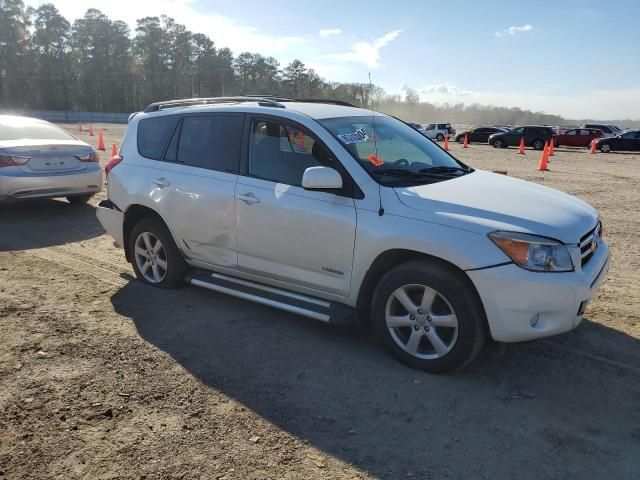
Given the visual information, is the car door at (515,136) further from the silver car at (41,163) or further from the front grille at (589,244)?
the front grille at (589,244)

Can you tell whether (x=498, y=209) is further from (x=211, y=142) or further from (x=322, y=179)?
(x=211, y=142)

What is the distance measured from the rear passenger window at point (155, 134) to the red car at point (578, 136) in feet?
111

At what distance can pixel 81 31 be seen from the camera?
292ft

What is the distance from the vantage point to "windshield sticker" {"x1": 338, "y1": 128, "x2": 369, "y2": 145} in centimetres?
409

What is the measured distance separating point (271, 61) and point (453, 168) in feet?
337

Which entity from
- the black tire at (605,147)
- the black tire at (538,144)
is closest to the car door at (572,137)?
the black tire at (538,144)

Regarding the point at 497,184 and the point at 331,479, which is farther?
the point at 497,184

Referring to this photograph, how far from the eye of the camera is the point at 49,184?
8031 millimetres

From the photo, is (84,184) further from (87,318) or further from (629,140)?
(629,140)

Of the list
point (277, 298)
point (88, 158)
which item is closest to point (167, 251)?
point (277, 298)

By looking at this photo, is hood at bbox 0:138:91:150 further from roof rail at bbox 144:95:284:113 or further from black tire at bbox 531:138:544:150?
black tire at bbox 531:138:544:150

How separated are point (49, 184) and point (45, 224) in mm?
621

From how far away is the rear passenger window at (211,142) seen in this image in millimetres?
4605

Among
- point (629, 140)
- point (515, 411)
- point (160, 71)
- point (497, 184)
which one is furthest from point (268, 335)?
point (160, 71)
